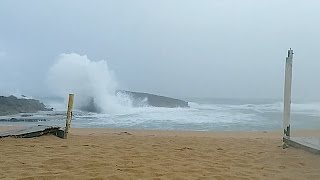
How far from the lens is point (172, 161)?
17.5 ft

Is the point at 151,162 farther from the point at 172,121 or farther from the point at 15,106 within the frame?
the point at 15,106

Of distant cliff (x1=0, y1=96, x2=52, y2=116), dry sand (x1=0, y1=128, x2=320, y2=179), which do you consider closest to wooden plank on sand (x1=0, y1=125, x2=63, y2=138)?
dry sand (x1=0, y1=128, x2=320, y2=179)

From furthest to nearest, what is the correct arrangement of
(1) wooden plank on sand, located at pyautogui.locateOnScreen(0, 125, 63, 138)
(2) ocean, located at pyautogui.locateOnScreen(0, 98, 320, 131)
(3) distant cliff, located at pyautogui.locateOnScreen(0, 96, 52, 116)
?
(3) distant cliff, located at pyautogui.locateOnScreen(0, 96, 52, 116) → (2) ocean, located at pyautogui.locateOnScreen(0, 98, 320, 131) → (1) wooden plank on sand, located at pyautogui.locateOnScreen(0, 125, 63, 138)

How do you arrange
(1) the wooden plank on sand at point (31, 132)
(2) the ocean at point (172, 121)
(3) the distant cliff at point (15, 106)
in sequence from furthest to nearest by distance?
(3) the distant cliff at point (15, 106)
(2) the ocean at point (172, 121)
(1) the wooden plank on sand at point (31, 132)

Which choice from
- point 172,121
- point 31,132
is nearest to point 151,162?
point 31,132

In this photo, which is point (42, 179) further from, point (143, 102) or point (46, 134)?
point (143, 102)

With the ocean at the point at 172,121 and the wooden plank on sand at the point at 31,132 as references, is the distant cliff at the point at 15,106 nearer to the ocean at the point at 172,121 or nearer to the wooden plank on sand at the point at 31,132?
the ocean at the point at 172,121

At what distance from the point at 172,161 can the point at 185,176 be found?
3.42 feet

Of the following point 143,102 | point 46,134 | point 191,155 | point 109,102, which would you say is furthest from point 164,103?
point 191,155

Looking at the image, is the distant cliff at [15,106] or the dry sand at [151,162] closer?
the dry sand at [151,162]

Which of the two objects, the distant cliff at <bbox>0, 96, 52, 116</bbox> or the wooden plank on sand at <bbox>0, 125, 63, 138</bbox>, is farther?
the distant cliff at <bbox>0, 96, 52, 116</bbox>

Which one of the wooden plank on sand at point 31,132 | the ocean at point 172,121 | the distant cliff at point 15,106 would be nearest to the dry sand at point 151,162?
the wooden plank on sand at point 31,132

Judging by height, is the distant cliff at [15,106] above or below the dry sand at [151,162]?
above

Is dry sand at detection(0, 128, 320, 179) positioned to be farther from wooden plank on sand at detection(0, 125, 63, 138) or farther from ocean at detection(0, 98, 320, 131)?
ocean at detection(0, 98, 320, 131)
